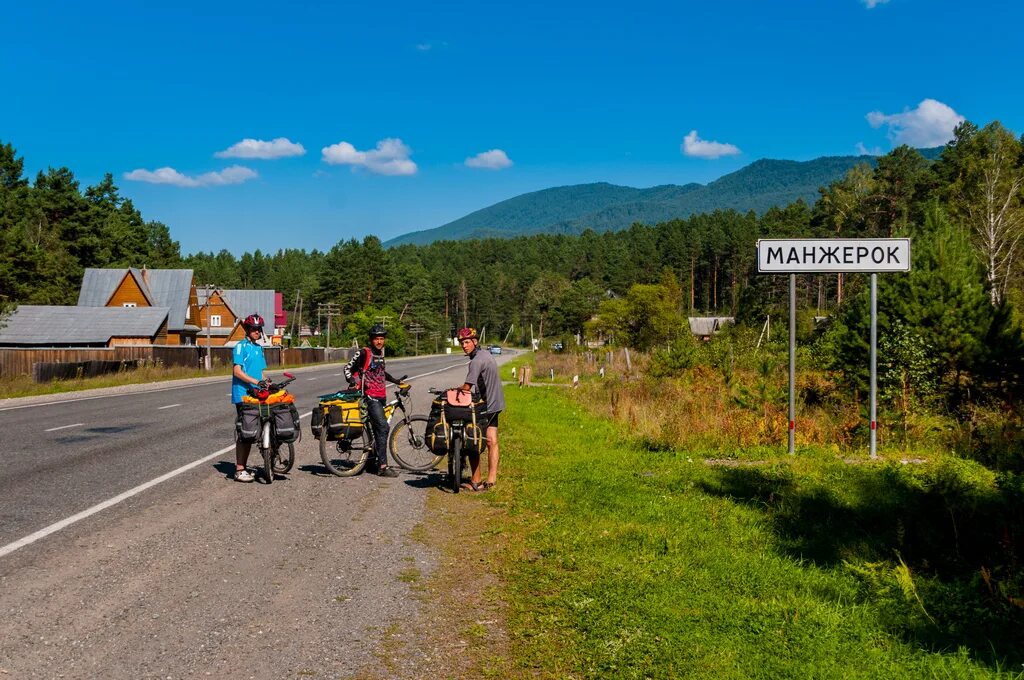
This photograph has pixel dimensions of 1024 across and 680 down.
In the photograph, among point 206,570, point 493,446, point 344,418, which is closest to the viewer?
point 206,570

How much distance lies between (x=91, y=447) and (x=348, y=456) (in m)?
4.92

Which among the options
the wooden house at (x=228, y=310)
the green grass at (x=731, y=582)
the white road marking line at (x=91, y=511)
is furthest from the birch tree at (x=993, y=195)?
the wooden house at (x=228, y=310)

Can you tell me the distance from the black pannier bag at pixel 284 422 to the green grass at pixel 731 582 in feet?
9.03

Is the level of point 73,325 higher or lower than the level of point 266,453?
higher

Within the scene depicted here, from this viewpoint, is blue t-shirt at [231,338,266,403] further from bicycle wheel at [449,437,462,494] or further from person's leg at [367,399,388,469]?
bicycle wheel at [449,437,462,494]

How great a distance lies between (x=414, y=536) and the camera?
24.4 feet

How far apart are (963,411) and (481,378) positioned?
9.28 m

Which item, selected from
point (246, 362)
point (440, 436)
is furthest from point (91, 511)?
point (440, 436)

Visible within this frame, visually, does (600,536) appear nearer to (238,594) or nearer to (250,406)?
(238,594)

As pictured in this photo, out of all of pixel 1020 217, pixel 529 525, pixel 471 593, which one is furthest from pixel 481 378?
pixel 1020 217

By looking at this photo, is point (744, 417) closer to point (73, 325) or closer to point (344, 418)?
point (344, 418)

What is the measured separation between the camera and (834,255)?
443 inches

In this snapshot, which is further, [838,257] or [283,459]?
[838,257]

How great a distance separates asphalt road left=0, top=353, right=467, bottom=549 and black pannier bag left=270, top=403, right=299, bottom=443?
1755 mm
